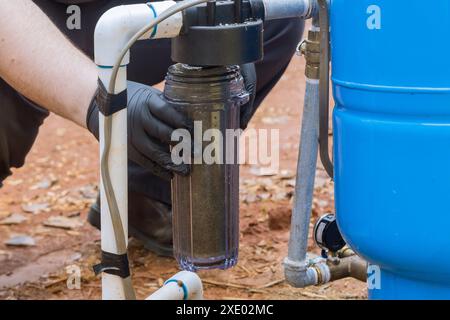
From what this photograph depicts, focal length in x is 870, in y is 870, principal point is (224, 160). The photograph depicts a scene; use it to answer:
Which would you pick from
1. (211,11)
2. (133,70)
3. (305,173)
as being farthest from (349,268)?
(133,70)

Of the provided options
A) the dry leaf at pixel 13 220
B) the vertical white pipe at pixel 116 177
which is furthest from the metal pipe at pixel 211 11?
the dry leaf at pixel 13 220

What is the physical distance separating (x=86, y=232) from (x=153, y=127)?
5.06 ft

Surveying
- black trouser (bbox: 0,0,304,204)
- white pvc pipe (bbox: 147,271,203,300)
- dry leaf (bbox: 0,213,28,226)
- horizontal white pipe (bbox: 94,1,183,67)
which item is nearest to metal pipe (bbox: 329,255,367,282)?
white pvc pipe (bbox: 147,271,203,300)

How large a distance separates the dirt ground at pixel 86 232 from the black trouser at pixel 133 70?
0.27 meters

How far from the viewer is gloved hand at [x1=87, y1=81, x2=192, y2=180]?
144 cm

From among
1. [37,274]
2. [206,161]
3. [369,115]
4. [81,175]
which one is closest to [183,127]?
[206,161]

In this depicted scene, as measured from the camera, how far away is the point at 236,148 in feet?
4.97

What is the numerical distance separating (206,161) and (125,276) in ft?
0.79

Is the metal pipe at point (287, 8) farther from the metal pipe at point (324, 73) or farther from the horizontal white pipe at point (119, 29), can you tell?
the horizontal white pipe at point (119, 29)

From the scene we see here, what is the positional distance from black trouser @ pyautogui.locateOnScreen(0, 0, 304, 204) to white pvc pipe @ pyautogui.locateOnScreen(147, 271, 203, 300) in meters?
1.17

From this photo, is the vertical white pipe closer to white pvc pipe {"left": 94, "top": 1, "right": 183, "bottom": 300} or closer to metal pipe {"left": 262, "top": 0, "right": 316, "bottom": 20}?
white pvc pipe {"left": 94, "top": 1, "right": 183, "bottom": 300}

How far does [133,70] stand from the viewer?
254 centimetres

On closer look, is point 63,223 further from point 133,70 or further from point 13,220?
point 133,70
